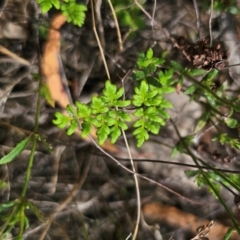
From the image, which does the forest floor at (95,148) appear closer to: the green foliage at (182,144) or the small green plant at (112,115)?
the green foliage at (182,144)

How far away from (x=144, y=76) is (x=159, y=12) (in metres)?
0.38

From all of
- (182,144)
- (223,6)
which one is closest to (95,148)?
(182,144)

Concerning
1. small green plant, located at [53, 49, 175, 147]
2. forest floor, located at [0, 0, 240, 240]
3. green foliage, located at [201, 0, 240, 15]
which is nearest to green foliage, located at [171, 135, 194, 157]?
forest floor, located at [0, 0, 240, 240]

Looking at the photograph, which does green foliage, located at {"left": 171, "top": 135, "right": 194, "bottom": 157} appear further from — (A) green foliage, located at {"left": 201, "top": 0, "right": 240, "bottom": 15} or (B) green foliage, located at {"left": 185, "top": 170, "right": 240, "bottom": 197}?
(A) green foliage, located at {"left": 201, "top": 0, "right": 240, "bottom": 15}

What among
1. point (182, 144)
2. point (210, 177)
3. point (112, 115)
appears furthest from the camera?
point (182, 144)

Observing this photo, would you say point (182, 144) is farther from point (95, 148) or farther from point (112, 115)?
point (112, 115)

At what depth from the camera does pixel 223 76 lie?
1610mm

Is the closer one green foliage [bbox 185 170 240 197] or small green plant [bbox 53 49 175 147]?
small green plant [bbox 53 49 175 147]

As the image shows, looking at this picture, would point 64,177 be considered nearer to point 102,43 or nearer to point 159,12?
point 102,43

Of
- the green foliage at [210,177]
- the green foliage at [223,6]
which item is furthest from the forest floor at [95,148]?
the green foliage at [210,177]

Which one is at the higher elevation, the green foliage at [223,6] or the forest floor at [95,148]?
the green foliage at [223,6]

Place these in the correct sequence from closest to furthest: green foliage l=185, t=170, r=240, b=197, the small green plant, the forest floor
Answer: the small green plant
green foliage l=185, t=170, r=240, b=197
the forest floor

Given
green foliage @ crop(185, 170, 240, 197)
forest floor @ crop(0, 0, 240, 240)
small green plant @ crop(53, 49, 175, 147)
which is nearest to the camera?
small green plant @ crop(53, 49, 175, 147)

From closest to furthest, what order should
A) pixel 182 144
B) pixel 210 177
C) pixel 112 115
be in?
pixel 112 115
pixel 210 177
pixel 182 144
